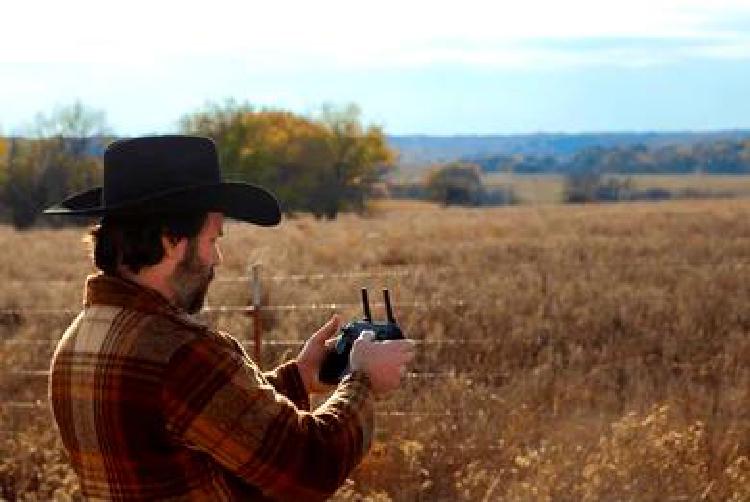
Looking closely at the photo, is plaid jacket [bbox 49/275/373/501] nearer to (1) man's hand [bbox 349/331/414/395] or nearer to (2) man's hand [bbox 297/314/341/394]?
(1) man's hand [bbox 349/331/414/395]

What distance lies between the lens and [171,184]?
91.8 inches

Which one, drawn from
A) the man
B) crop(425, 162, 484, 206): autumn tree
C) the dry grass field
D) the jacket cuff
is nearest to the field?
crop(425, 162, 484, 206): autumn tree

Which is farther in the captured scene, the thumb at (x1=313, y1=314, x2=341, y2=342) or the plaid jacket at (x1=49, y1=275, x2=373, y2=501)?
the thumb at (x1=313, y1=314, x2=341, y2=342)

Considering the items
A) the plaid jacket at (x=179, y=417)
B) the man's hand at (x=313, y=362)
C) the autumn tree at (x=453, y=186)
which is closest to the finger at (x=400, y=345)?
the plaid jacket at (x=179, y=417)

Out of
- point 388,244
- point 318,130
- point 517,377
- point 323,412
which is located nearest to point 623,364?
point 517,377

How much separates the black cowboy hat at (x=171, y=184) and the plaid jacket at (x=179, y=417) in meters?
0.17

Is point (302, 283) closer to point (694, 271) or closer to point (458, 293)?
point (458, 293)

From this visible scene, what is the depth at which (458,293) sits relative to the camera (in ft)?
42.4

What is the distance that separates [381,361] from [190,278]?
1.41 feet

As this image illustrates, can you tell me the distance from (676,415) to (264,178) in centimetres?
4696

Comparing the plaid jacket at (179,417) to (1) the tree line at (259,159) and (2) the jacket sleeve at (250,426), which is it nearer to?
(2) the jacket sleeve at (250,426)

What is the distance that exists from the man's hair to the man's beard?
0.04m

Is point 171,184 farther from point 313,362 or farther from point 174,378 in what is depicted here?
point 313,362

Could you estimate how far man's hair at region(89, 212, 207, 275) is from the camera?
7.47 feet
